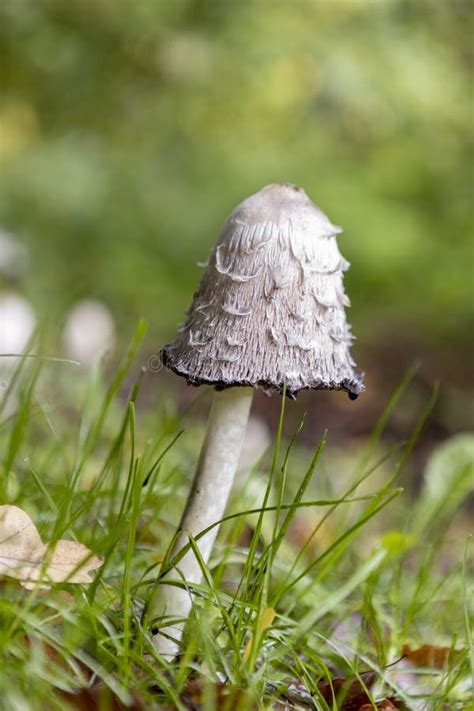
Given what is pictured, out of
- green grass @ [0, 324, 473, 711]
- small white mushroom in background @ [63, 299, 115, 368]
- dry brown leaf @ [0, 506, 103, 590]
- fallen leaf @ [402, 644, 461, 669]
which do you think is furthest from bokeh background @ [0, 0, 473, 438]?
dry brown leaf @ [0, 506, 103, 590]

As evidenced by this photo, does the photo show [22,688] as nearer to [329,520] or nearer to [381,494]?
[381,494]

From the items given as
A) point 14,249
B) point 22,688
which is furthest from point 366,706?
point 14,249

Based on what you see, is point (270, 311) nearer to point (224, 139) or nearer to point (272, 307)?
point (272, 307)

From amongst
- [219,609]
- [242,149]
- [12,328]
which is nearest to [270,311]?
[219,609]

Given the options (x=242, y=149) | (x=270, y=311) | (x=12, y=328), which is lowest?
(x=270, y=311)

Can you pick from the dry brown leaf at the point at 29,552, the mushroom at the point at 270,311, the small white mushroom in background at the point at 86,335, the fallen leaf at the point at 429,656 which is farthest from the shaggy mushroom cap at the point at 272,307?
the small white mushroom in background at the point at 86,335

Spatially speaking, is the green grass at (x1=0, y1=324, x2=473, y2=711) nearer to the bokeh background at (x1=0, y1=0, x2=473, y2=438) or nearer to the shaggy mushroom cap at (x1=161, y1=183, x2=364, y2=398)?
the shaggy mushroom cap at (x1=161, y1=183, x2=364, y2=398)

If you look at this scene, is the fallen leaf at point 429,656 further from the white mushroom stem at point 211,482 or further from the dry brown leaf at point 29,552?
the dry brown leaf at point 29,552
